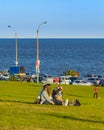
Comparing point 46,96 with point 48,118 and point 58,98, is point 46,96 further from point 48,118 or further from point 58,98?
point 48,118

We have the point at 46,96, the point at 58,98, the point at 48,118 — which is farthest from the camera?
the point at 58,98

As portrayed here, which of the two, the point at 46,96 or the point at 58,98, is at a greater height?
the point at 46,96

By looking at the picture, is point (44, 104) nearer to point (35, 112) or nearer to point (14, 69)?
point (35, 112)

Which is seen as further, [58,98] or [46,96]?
[58,98]

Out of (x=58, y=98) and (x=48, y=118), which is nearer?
(x=48, y=118)

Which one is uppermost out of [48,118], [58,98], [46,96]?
[46,96]

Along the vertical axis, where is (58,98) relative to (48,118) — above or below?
above

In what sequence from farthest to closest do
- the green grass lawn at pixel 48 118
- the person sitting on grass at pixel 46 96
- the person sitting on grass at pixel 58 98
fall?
the person sitting on grass at pixel 58 98, the person sitting on grass at pixel 46 96, the green grass lawn at pixel 48 118

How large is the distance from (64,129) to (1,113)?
3488mm

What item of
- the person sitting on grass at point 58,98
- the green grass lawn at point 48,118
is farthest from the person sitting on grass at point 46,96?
the green grass lawn at point 48,118

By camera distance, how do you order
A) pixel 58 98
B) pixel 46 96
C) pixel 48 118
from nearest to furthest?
pixel 48 118, pixel 46 96, pixel 58 98

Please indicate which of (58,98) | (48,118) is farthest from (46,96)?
(48,118)

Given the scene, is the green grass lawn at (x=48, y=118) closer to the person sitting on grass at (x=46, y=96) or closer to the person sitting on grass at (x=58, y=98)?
the person sitting on grass at (x=46, y=96)

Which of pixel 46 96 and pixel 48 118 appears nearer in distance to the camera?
pixel 48 118
